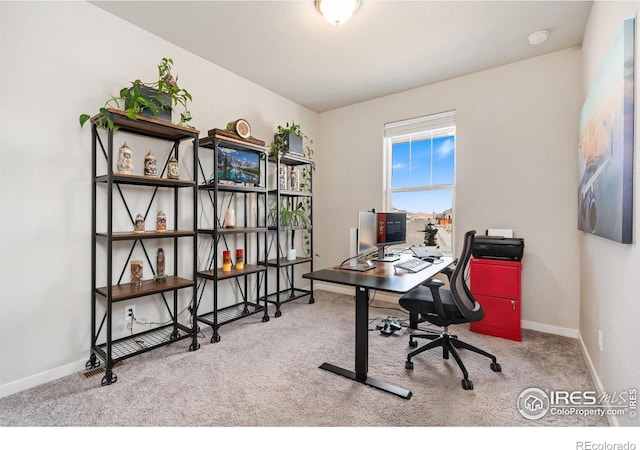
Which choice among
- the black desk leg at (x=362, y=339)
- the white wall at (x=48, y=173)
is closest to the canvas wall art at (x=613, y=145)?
the black desk leg at (x=362, y=339)

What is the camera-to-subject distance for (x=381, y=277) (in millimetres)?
2131

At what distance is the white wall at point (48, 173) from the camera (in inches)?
75.8

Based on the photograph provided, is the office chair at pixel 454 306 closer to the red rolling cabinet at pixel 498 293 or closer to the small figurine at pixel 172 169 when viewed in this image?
the red rolling cabinet at pixel 498 293

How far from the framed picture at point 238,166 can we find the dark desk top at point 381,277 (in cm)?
142

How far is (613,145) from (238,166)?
2.85m

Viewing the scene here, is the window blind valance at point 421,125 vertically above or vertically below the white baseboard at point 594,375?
above

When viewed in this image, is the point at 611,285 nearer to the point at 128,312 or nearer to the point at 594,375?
the point at 594,375

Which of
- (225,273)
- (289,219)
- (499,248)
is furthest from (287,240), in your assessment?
(499,248)

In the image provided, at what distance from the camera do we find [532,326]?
10.00 ft

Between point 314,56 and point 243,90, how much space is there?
980 millimetres

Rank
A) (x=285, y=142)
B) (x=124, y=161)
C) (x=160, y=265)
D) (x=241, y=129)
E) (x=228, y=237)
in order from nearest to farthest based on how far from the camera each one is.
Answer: (x=124, y=161)
(x=160, y=265)
(x=241, y=129)
(x=228, y=237)
(x=285, y=142)

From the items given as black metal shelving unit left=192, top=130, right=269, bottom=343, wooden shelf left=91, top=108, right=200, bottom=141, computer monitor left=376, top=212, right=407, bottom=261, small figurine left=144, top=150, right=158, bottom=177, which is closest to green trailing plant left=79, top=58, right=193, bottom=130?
wooden shelf left=91, top=108, right=200, bottom=141

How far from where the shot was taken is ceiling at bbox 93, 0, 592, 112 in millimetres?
2305

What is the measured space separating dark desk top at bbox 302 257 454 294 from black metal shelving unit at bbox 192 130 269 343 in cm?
111
